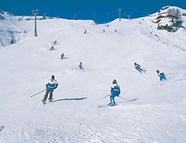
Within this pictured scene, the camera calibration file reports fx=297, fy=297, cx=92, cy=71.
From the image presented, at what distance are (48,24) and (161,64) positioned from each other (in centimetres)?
7890

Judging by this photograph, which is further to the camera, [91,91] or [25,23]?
[25,23]

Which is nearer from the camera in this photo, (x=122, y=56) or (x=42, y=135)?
(x=42, y=135)

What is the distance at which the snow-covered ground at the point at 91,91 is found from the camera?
909cm

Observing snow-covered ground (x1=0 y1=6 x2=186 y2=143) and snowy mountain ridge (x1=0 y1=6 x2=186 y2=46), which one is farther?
snowy mountain ridge (x1=0 y1=6 x2=186 y2=46)

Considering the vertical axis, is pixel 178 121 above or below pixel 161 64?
below

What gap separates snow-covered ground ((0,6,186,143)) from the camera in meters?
9.09

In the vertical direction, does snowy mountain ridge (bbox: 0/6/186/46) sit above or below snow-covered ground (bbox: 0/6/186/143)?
above

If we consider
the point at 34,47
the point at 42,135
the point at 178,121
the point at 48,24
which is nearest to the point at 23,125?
the point at 42,135

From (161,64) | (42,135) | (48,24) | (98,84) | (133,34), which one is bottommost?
(42,135)

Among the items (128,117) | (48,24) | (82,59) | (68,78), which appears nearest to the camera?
(128,117)

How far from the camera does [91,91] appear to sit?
2081 cm

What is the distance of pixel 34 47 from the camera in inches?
1665

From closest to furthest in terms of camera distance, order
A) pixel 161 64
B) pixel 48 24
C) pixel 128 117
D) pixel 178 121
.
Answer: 1. pixel 178 121
2. pixel 128 117
3. pixel 161 64
4. pixel 48 24

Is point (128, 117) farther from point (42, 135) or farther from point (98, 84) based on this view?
point (98, 84)
